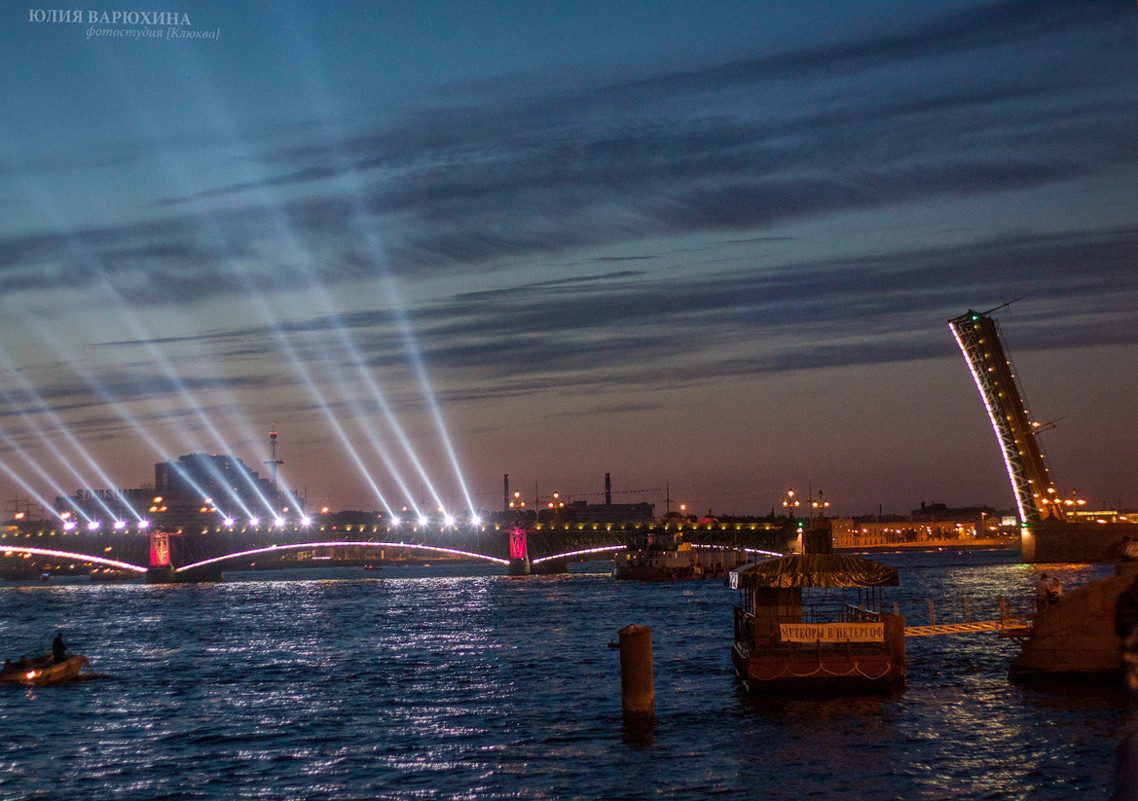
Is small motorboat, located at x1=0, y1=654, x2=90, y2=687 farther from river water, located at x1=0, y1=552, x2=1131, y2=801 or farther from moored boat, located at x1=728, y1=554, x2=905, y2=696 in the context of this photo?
moored boat, located at x1=728, y1=554, x2=905, y2=696

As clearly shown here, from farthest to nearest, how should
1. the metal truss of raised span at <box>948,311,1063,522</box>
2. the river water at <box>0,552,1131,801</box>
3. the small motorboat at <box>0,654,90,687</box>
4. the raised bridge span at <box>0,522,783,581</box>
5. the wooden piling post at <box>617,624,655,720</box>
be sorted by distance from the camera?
the raised bridge span at <box>0,522,783,581</box>
the metal truss of raised span at <box>948,311,1063,522</box>
the small motorboat at <box>0,654,90,687</box>
the wooden piling post at <box>617,624,655,720</box>
the river water at <box>0,552,1131,801</box>

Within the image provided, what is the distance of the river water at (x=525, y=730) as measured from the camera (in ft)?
63.4

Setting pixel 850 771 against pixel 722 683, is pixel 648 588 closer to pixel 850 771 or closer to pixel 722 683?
pixel 722 683

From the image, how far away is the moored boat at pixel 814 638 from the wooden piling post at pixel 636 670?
2.95 metres

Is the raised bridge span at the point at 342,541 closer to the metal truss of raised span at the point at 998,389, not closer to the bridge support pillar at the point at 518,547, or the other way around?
the bridge support pillar at the point at 518,547

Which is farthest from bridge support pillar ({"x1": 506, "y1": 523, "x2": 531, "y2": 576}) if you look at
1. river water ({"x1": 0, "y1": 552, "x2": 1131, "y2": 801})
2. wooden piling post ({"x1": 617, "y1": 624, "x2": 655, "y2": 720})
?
wooden piling post ({"x1": 617, "y1": 624, "x2": 655, "y2": 720})

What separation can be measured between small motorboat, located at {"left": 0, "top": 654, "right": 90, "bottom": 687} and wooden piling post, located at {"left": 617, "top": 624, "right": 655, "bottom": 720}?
20.9 metres

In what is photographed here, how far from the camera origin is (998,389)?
79312 millimetres

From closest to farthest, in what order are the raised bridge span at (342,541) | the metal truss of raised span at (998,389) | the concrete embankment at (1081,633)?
the concrete embankment at (1081,633)
the metal truss of raised span at (998,389)
the raised bridge span at (342,541)

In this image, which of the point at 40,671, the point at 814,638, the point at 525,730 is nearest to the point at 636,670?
the point at 525,730

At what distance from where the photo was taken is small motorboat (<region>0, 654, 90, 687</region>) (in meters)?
36.2

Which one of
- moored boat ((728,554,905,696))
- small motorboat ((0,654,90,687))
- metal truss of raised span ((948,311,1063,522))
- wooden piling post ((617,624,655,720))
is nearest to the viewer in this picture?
wooden piling post ((617,624,655,720))

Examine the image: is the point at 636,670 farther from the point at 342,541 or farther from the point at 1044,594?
the point at 342,541

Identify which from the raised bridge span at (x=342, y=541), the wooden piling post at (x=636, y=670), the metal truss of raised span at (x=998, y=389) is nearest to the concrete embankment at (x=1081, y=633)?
the wooden piling post at (x=636, y=670)
